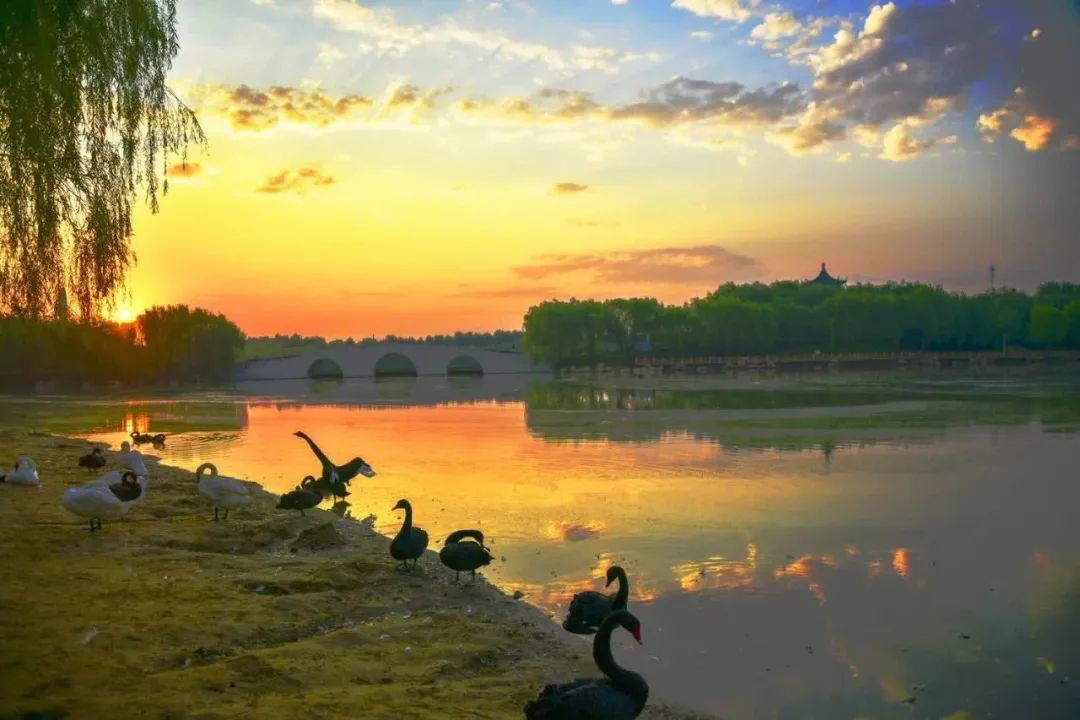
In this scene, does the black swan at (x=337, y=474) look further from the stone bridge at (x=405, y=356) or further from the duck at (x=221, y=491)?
the stone bridge at (x=405, y=356)

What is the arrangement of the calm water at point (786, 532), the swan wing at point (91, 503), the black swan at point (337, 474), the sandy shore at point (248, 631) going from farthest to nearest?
1. the black swan at point (337, 474)
2. the swan wing at point (91, 503)
3. the calm water at point (786, 532)
4. the sandy shore at point (248, 631)

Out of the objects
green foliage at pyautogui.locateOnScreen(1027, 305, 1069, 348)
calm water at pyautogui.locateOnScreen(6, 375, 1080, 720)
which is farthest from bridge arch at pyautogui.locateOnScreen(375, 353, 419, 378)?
green foliage at pyautogui.locateOnScreen(1027, 305, 1069, 348)

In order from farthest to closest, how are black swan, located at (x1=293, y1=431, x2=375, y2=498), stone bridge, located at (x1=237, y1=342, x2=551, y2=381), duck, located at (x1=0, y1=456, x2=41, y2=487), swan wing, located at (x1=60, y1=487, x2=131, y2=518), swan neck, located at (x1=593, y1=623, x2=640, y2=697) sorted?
stone bridge, located at (x1=237, y1=342, x2=551, y2=381)
black swan, located at (x1=293, y1=431, x2=375, y2=498)
duck, located at (x1=0, y1=456, x2=41, y2=487)
swan wing, located at (x1=60, y1=487, x2=131, y2=518)
swan neck, located at (x1=593, y1=623, x2=640, y2=697)

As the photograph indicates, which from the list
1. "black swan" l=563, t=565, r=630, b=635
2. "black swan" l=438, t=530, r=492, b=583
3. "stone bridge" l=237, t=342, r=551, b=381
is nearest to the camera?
"black swan" l=563, t=565, r=630, b=635

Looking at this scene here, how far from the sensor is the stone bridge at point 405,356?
10194 cm

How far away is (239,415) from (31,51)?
37449mm

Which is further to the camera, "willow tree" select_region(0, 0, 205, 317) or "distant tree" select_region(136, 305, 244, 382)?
"distant tree" select_region(136, 305, 244, 382)

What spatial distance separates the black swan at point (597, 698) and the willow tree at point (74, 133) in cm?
744

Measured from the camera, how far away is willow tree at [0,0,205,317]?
841 centimetres

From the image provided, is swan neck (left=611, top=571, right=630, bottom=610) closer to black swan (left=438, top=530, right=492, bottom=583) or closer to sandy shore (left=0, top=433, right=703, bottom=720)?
sandy shore (left=0, top=433, right=703, bottom=720)

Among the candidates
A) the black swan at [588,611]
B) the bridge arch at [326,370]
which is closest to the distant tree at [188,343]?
the bridge arch at [326,370]

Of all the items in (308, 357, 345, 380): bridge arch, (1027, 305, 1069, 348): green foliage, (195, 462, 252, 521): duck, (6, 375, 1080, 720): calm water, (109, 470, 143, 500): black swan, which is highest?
(1027, 305, 1069, 348): green foliage

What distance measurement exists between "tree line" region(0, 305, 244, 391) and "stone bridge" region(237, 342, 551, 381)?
45.8 feet

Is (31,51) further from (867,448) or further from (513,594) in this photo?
(867,448)
